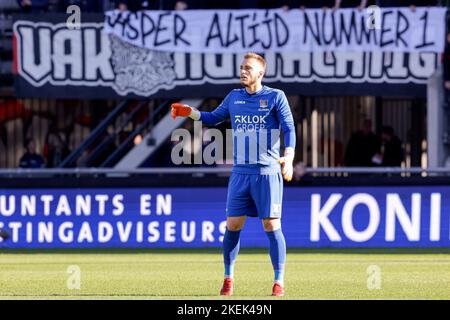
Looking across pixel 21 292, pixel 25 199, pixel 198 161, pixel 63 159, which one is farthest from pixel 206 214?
pixel 21 292

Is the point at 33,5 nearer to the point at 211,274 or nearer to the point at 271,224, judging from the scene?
the point at 211,274

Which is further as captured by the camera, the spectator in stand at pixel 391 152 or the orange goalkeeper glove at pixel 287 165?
the spectator in stand at pixel 391 152

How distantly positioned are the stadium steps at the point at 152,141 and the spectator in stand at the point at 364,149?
2.53m

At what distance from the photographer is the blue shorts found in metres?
11.3

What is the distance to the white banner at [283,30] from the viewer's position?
1958 cm

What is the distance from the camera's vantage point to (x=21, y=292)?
11969 mm

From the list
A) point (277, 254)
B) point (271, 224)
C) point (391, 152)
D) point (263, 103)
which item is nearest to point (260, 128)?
point (263, 103)

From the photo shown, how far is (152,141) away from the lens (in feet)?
67.3

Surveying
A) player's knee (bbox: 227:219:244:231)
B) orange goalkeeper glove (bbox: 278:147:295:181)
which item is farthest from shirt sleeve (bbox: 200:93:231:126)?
player's knee (bbox: 227:219:244:231)

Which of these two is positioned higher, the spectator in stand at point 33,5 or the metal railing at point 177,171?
the spectator in stand at point 33,5

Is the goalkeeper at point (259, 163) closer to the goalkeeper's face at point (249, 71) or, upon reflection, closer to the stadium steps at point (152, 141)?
the goalkeeper's face at point (249, 71)

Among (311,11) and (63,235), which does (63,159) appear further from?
(311,11)

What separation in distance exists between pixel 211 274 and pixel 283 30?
6592 millimetres

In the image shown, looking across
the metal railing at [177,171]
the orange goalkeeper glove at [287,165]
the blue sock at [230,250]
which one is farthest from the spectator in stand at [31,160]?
the orange goalkeeper glove at [287,165]
